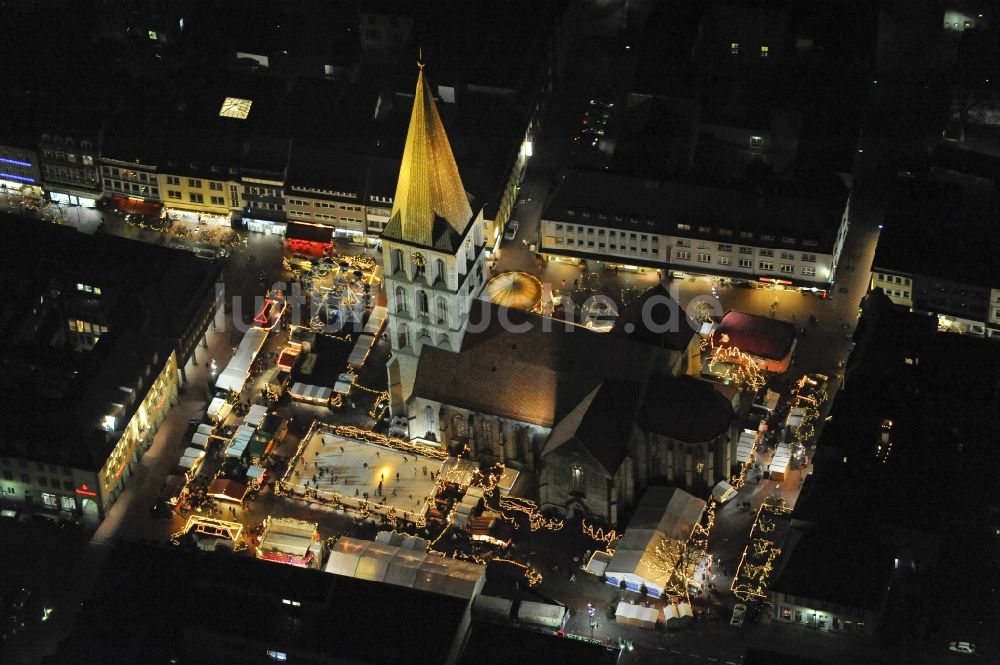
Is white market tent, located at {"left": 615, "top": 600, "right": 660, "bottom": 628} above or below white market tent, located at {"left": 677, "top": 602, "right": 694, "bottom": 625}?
below

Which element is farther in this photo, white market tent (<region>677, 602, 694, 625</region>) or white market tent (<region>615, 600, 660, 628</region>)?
white market tent (<region>615, 600, 660, 628</region>)

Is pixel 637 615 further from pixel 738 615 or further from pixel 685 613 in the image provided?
pixel 738 615

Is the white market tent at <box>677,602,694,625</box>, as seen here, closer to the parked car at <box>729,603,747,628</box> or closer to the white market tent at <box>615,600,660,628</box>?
the white market tent at <box>615,600,660,628</box>

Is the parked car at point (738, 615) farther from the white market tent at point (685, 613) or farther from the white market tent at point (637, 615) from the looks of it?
the white market tent at point (637, 615)

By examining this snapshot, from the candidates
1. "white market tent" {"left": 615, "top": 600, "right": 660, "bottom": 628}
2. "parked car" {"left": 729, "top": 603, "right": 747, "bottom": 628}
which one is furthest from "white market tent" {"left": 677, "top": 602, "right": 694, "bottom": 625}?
Result: "parked car" {"left": 729, "top": 603, "right": 747, "bottom": 628}

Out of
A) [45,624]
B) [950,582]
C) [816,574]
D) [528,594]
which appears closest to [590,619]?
[528,594]

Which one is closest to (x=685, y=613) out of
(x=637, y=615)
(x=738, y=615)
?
(x=637, y=615)

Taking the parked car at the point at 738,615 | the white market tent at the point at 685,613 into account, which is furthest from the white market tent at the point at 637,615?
the parked car at the point at 738,615
